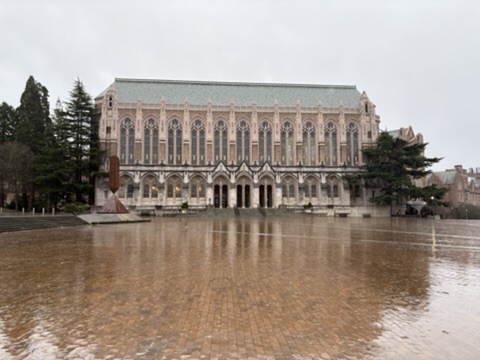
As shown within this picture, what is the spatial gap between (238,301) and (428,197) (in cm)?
5040

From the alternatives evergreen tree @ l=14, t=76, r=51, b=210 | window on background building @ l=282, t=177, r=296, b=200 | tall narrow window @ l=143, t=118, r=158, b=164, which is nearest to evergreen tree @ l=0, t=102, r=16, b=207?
evergreen tree @ l=14, t=76, r=51, b=210

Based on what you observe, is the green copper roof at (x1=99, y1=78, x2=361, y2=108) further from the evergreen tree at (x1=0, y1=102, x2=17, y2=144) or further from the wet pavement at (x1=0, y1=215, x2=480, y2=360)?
the wet pavement at (x1=0, y1=215, x2=480, y2=360)

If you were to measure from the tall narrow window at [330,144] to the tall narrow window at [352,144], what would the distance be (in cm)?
247

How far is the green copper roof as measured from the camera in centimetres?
5912

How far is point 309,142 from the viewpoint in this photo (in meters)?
57.8

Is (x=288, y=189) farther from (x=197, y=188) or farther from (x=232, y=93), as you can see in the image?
(x=232, y=93)

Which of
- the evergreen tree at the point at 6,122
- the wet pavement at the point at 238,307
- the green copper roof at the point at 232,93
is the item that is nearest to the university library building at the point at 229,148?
the green copper roof at the point at 232,93

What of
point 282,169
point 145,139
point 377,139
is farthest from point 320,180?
point 145,139

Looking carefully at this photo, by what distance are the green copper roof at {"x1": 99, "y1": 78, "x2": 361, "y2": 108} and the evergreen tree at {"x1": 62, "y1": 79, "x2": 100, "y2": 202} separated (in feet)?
24.2

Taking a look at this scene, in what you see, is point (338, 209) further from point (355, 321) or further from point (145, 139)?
point (355, 321)

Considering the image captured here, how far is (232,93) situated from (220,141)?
11.9m

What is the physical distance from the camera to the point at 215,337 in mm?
4586

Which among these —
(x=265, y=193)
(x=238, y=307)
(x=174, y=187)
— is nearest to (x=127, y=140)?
(x=174, y=187)

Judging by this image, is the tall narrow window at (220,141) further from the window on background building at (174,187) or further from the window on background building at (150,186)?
the window on background building at (150,186)
